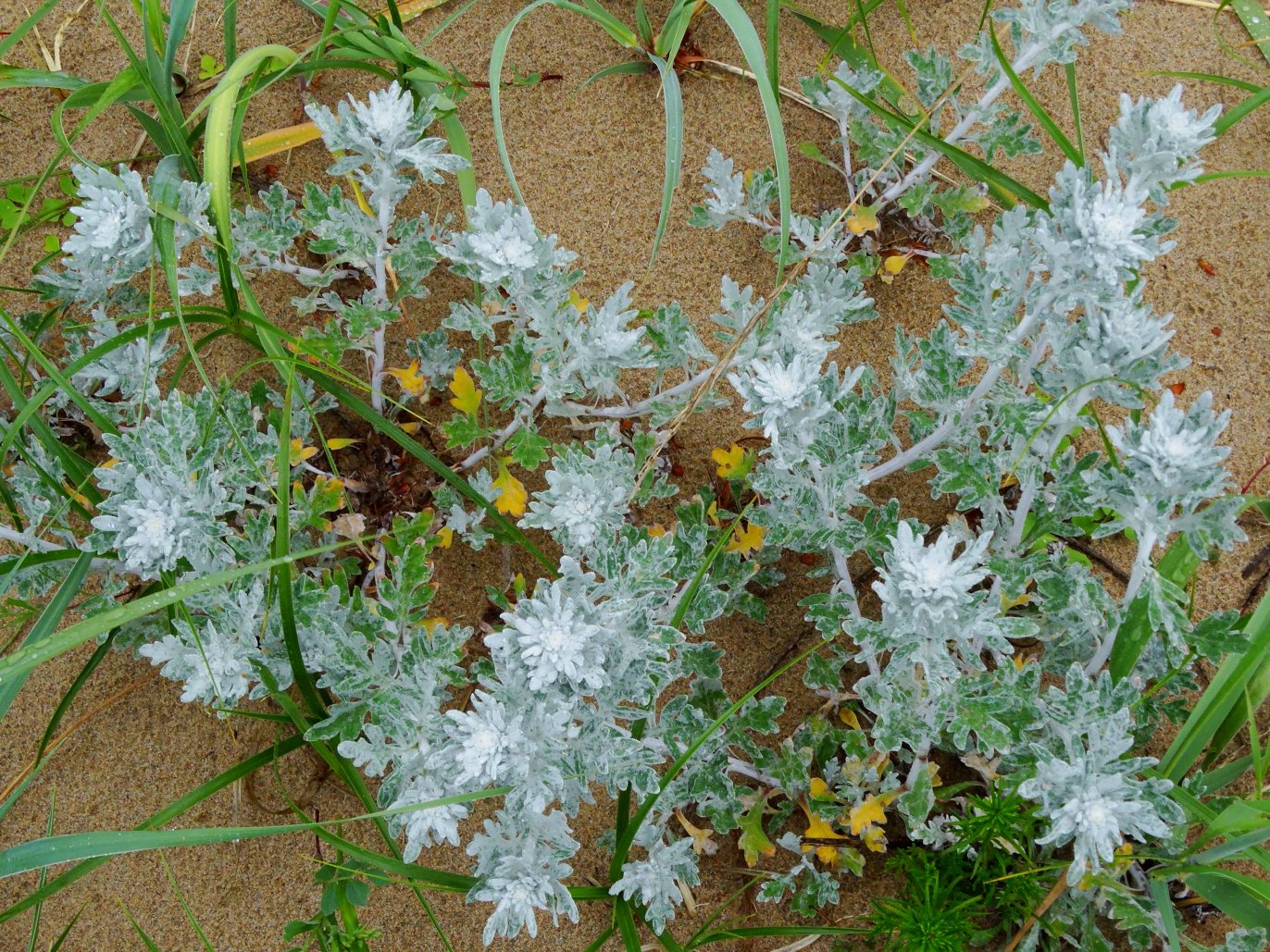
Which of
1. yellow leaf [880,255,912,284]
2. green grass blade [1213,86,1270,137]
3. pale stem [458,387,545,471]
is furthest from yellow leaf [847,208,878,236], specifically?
pale stem [458,387,545,471]

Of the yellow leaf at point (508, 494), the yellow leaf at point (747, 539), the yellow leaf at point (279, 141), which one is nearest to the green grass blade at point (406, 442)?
the yellow leaf at point (508, 494)

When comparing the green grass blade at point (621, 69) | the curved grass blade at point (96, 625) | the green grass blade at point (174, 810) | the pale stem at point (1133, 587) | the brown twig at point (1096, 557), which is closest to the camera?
the curved grass blade at point (96, 625)

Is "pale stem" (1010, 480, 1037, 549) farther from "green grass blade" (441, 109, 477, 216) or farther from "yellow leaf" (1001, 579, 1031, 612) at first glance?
"green grass blade" (441, 109, 477, 216)

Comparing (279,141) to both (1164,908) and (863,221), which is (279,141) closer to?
(863,221)

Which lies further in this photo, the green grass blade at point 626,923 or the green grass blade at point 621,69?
the green grass blade at point 621,69

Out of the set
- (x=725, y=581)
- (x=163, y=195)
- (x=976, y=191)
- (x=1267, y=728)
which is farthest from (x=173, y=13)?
(x=1267, y=728)

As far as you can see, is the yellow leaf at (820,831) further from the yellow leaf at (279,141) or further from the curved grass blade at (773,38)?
the yellow leaf at (279,141)

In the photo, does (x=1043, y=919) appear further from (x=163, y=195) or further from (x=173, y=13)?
(x=173, y=13)

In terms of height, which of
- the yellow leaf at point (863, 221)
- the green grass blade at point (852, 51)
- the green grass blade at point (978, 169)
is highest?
the green grass blade at point (852, 51)
